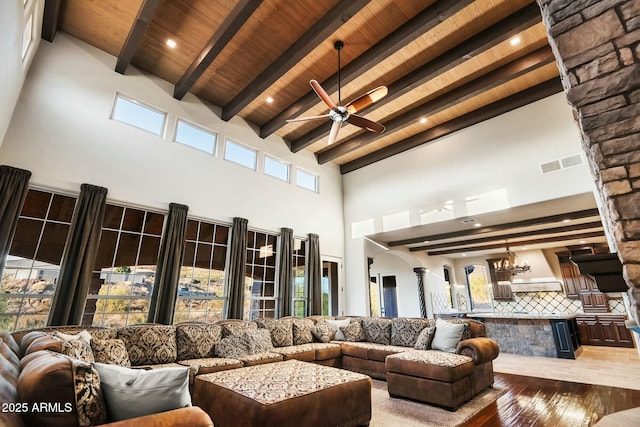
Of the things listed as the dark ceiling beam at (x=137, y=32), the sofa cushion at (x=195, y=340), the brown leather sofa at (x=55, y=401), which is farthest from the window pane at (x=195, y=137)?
the brown leather sofa at (x=55, y=401)

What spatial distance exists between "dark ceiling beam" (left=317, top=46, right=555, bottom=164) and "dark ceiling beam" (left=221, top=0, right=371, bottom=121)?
2.76m

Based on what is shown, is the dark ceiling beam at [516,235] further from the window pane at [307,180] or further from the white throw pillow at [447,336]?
the white throw pillow at [447,336]

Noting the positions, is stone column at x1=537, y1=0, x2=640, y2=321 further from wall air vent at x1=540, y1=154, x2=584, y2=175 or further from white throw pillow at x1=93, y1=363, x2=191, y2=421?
wall air vent at x1=540, y1=154, x2=584, y2=175

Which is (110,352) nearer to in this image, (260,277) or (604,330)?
(260,277)

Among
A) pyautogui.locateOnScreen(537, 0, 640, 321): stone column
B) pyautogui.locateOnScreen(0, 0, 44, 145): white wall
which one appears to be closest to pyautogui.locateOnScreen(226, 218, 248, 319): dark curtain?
pyautogui.locateOnScreen(0, 0, 44, 145): white wall

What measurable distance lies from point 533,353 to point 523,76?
222 inches

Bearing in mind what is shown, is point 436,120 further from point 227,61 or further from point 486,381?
point 486,381

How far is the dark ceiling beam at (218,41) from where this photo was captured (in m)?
3.69

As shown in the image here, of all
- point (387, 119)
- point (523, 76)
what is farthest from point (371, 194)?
point (523, 76)

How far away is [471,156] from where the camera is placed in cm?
617

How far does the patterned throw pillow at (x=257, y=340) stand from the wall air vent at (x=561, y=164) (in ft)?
18.0

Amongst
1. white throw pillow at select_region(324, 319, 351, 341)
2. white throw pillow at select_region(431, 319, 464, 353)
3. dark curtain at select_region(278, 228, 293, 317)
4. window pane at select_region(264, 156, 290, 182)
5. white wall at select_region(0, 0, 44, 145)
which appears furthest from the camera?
window pane at select_region(264, 156, 290, 182)

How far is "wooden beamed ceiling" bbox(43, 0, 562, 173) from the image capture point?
13.2 feet

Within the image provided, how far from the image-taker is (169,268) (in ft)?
15.8
